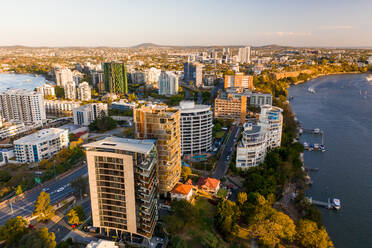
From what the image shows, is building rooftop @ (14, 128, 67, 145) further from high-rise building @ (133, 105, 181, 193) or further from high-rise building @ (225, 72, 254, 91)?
high-rise building @ (225, 72, 254, 91)

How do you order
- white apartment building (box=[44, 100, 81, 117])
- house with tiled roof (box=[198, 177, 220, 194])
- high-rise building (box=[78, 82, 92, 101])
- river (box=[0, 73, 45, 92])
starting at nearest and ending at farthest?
1. house with tiled roof (box=[198, 177, 220, 194])
2. white apartment building (box=[44, 100, 81, 117])
3. high-rise building (box=[78, 82, 92, 101])
4. river (box=[0, 73, 45, 92])

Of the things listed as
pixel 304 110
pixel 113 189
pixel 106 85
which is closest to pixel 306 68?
pixel 304 110

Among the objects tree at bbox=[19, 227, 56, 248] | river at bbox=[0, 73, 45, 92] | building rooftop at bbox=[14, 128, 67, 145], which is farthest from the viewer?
river at bbox=[0, 73, 45, 92]

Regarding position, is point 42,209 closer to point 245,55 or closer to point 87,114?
point 87,114

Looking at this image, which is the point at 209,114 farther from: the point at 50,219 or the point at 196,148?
the point at 50,219

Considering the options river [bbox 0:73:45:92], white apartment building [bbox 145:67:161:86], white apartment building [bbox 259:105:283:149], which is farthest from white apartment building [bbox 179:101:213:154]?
river [bbox 0:73:45:92]
